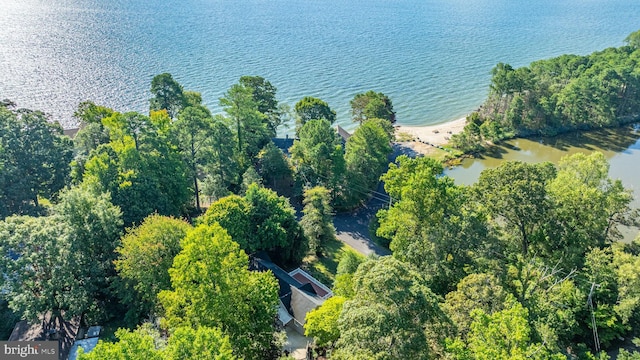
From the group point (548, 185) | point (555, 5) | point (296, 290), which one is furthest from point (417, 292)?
point (555, 5)

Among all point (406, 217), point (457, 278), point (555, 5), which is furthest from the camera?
point (555, 5)

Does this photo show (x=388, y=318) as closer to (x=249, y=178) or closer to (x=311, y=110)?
(x=249, y=178)

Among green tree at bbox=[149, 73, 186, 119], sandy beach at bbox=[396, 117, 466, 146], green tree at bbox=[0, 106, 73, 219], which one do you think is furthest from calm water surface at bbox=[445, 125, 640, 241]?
green tree at bbox=[0, 106, 73, 219]

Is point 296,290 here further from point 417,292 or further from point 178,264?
point 417,292

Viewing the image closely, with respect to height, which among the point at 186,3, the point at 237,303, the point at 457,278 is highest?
the point at 186,3

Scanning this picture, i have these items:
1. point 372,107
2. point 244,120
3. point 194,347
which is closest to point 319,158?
point 244,120

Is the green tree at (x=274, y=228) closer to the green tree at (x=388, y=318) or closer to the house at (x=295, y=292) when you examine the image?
the house at (x=295, y=292)
